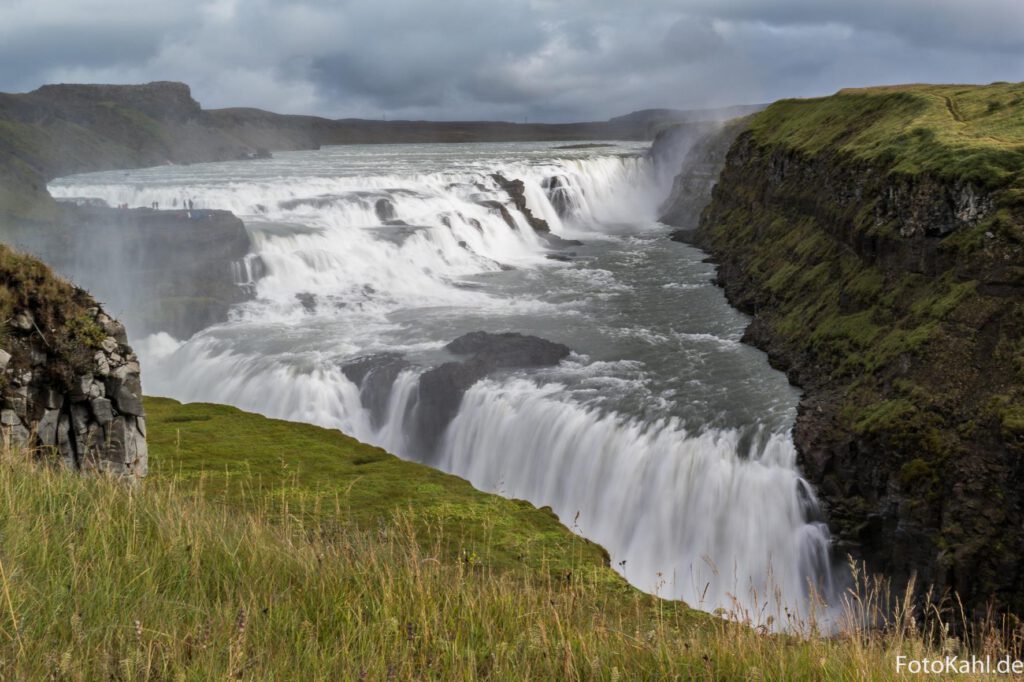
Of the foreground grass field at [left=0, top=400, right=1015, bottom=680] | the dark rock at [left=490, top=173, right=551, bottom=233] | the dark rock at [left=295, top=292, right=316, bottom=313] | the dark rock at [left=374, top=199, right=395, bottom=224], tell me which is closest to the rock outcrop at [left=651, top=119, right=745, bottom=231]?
the dark rock at [left=490, top=173, right=551, bottom=233]

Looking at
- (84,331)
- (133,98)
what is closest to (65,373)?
(84,331)

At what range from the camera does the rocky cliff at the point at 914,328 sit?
52.5 feet

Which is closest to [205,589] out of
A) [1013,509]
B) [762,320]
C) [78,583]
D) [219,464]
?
[78,583]

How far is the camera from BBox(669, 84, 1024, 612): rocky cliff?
1600cm

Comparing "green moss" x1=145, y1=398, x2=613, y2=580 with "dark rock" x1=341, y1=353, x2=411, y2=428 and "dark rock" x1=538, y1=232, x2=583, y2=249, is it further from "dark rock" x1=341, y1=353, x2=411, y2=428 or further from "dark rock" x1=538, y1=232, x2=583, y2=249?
"dark rock" x1=538, y1=232, x2=583, y2=249

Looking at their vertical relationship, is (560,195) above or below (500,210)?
above

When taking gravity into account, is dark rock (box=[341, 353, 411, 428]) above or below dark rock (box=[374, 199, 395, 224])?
below

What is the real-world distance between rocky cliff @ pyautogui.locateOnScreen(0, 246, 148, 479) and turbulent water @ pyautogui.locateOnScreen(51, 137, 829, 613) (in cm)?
741

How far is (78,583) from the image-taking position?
5367 mm

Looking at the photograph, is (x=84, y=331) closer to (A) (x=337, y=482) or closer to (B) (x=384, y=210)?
(A) (x=337, y=482)

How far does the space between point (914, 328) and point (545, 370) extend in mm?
11314

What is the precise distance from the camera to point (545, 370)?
27234 mm

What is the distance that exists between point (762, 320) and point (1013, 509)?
16098 millimetres

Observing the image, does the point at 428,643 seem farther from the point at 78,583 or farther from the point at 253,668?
the point at 78,583
